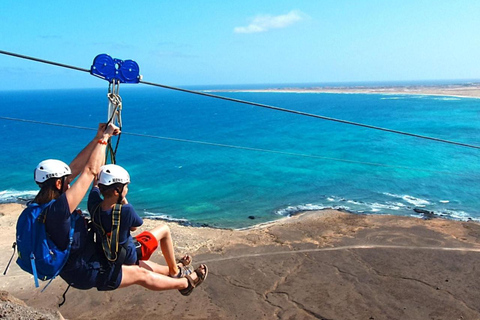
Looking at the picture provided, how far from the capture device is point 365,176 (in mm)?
29188

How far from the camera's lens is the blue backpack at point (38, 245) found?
3.57 metres

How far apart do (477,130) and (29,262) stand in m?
56.5

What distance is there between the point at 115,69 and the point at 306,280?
8381mm

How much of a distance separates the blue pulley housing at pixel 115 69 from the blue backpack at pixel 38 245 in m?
1.58

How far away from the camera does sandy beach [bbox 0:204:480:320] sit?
929 cm

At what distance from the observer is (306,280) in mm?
10953

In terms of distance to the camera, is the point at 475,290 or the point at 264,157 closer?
the point at 475,290

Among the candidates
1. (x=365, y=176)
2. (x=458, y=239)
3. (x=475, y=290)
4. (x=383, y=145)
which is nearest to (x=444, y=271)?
(x=475, y=290)

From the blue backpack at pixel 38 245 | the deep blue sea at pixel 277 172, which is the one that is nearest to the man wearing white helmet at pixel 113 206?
the blue backpack at pixel 38 245

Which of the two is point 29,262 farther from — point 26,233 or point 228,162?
point 228,162

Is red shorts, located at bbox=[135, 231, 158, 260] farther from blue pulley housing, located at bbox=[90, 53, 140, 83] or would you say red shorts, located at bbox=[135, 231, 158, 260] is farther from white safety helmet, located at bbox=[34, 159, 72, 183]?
blue pulley housing, located at bbox=[90, 53, 140, 83]

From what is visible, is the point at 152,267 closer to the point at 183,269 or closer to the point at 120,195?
the point at 183,269

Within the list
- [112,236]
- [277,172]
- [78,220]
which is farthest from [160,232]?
[277,172]

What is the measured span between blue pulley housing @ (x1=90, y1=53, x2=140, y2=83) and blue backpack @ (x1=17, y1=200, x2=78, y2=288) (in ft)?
5.17
